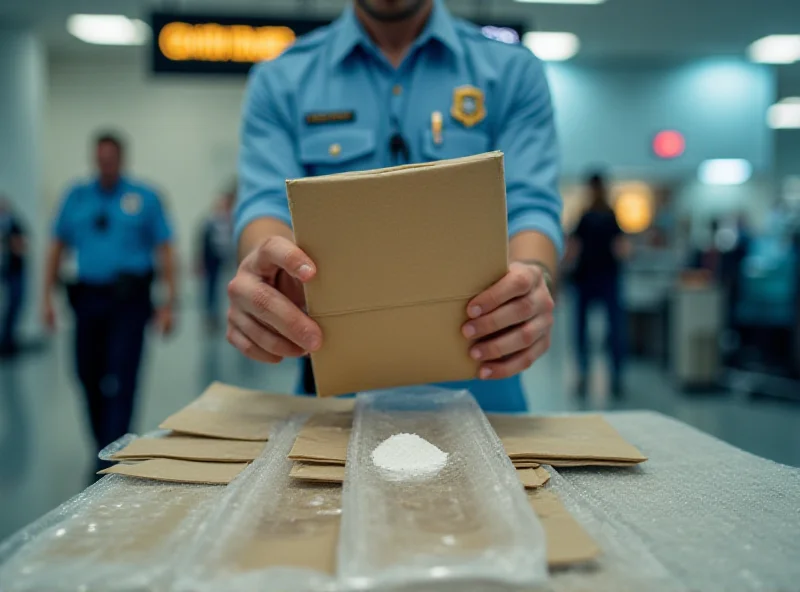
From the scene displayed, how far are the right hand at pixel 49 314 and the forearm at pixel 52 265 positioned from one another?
0.10ft

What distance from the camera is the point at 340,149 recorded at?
115 centimetres

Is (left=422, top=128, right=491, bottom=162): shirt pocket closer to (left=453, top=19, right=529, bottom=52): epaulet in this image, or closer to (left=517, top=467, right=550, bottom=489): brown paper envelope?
(left=453, top=19, right=529, bottom=52): epaulet

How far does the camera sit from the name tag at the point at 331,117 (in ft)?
3.80

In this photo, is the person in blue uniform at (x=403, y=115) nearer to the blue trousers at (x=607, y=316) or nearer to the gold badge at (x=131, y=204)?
the gold badge at (x=131, y=204)

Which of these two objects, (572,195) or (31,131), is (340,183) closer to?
(31,131)

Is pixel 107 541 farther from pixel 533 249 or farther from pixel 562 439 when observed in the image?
pixel 533 249

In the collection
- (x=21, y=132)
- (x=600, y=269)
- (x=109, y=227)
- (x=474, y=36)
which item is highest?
(x=21, y=132)

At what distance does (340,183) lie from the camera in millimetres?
705

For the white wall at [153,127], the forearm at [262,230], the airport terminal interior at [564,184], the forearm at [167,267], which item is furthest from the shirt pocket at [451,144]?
the white wall at [153,127]

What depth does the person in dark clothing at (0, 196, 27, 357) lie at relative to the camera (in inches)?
227

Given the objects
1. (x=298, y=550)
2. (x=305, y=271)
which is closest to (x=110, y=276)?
(x=305, y=271)

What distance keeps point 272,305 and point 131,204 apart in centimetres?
257

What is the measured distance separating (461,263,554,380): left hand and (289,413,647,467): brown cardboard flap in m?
0.09

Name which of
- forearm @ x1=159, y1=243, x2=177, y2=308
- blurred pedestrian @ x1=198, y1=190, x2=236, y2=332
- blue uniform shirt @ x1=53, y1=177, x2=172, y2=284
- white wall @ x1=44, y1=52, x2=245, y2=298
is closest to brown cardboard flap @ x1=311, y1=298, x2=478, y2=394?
blue uniform shirt @ x1=53, y1=177, x2=172, y2=284
